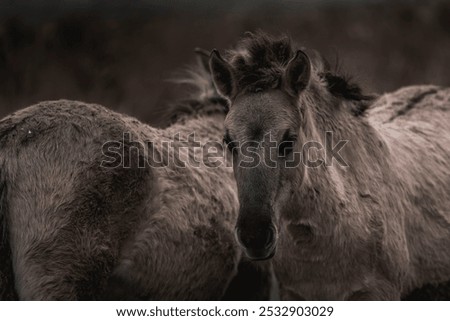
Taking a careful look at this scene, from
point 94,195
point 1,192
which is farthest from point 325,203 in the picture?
point 1,192

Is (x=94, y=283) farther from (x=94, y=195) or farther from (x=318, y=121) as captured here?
(x=318, y=121)

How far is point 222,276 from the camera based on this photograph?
515cm

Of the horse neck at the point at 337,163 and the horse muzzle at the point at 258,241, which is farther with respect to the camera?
the horse neck at the point at 337,163

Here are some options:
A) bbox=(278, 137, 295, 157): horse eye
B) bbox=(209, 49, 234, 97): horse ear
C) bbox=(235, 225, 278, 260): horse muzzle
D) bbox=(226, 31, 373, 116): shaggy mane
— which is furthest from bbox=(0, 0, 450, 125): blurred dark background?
bbox=(235, 225, 278, 260): horse muzzle

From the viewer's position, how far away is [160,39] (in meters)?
15.9

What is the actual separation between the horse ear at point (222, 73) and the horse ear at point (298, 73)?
0.38 m

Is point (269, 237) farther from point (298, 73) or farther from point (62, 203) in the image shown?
point (62, 203)

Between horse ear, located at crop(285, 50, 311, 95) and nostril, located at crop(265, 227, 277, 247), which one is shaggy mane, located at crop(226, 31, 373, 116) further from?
nostril, located at crop(265, 227, 277, 247)

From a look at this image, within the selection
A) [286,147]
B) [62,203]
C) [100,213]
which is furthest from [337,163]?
[62,203]

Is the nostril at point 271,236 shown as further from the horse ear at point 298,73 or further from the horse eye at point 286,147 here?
the horse ear at point 298,73

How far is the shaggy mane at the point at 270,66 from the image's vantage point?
4449 mm

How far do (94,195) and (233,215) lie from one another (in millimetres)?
1341

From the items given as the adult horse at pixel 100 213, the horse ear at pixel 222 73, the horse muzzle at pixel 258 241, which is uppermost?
the horse ear at pixel 222 73

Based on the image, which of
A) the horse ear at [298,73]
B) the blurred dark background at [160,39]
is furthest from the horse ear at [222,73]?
the blurred dark background at [160,39]
